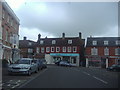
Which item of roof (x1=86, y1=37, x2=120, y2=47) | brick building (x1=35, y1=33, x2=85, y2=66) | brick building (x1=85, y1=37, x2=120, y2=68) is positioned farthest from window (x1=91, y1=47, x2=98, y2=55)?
brick building (x1=35, y1=33, x2=85, y2=66)

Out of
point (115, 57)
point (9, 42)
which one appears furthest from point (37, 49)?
point (9, 42)

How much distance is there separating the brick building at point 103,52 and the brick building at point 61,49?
14.2 feet

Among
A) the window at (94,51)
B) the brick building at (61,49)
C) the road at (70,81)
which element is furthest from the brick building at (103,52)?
the road at (70,81)

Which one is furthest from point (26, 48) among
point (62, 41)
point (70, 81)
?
point (70, 81)

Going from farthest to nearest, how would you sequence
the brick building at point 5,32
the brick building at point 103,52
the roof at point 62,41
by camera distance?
the roof at point 62,41 → the brick building at point 103,52 → the brick building at point 5,32

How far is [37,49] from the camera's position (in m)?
61.1

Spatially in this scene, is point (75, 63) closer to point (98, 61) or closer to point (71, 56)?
point (71, 56)

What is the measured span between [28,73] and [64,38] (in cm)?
4445

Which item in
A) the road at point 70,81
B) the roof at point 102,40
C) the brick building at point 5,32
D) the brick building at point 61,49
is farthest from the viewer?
the brick building at point 61,49

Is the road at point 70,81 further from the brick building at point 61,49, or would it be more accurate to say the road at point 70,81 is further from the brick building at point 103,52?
the brick building at point 61,49

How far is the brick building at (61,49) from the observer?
5697 cm

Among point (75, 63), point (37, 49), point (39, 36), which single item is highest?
point (39, 36)

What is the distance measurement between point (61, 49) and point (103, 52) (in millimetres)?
12922

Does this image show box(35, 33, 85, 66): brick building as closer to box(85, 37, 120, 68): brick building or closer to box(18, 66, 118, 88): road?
box(85, 37, 120, 68): brick building
